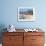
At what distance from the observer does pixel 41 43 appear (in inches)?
152

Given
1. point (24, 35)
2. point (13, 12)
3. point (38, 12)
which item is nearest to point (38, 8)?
point (38, 12)

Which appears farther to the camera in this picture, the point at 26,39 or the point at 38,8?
the point at 38,8

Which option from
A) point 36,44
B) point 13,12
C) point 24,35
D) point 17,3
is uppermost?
point 17,3

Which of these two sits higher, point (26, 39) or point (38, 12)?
point (38, 12)

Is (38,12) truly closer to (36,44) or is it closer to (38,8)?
(38,8)

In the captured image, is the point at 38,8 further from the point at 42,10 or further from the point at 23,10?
the point at 23,10

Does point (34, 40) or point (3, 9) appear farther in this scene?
point (3, 9)

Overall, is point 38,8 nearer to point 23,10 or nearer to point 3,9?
point 23,10

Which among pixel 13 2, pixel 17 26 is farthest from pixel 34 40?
pixel 13 2

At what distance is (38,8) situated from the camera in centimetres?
437

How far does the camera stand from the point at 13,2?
4.34 m

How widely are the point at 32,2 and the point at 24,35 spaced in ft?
4.02

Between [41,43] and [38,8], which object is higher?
[38,8]

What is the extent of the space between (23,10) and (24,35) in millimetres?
947
